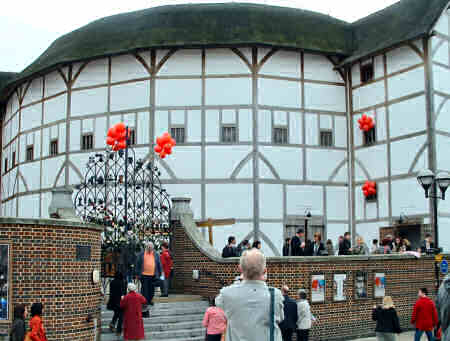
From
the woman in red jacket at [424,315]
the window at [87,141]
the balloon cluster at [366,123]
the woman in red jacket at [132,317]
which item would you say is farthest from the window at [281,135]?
the woman in red jacket at [132,317]

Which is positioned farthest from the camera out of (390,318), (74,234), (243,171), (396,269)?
(243,171)

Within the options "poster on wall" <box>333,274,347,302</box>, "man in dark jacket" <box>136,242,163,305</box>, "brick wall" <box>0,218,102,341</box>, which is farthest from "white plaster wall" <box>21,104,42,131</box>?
"brick wall" <box>0,218,102,341</box>

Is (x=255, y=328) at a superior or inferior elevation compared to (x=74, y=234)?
inferior

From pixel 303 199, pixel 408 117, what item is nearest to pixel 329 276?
pixel 303 199

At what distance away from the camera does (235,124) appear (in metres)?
25.3

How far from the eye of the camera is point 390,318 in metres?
11.9

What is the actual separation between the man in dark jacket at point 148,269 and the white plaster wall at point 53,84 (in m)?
13.9

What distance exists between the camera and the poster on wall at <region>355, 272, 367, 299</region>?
55.7 ft

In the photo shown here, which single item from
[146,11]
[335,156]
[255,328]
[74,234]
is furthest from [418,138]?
[255,328]

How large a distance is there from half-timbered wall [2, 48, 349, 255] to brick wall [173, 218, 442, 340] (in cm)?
650

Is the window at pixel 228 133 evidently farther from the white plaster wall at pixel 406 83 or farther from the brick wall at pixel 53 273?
the brick wall at pixel 53 273

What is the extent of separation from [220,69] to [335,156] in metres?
5.32

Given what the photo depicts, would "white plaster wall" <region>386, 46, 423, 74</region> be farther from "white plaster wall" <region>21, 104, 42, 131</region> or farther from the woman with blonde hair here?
"white plaster wall" <region>21, 104, 42, 131</region>

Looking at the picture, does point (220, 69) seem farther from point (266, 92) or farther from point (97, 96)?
point (97, 96)
